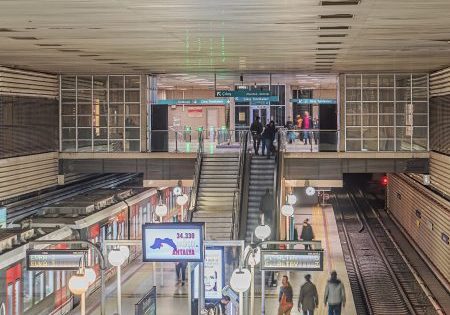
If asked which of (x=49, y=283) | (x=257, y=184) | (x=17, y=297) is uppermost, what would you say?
(x=257, y=184)

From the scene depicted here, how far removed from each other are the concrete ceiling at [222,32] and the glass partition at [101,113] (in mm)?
5987

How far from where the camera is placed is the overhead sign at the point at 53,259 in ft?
43.7

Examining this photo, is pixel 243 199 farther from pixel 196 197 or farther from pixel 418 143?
pixel 418 143

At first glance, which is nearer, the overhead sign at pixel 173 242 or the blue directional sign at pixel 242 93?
the overhead sign at pixel 173 242

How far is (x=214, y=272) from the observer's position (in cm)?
1789

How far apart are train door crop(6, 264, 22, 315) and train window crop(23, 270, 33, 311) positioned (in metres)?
0.27

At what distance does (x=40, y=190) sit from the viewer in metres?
27.5

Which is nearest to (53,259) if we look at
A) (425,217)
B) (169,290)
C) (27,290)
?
(27,290)

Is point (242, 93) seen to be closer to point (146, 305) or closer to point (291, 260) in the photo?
point (291, 260)

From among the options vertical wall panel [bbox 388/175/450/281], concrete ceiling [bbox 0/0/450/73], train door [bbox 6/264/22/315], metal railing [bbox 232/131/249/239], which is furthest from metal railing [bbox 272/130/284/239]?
train door [bbox 6/264/22/315]

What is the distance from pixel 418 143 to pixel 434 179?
71.5 inches

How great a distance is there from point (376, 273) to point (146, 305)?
1550 cm

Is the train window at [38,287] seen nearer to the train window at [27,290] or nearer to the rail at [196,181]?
the train window at [27,290]

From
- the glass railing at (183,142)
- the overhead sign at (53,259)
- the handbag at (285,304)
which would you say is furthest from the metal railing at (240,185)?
the overhead sign at (53,259)
